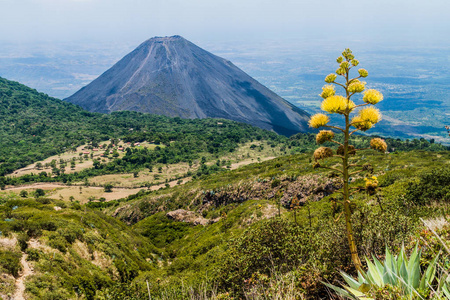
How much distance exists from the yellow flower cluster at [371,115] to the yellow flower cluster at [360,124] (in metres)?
0.05

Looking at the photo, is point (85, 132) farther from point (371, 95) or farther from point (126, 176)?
point (371, 95)

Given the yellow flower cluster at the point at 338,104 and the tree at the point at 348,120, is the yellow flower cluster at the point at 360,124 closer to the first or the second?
the tree at the point at 348,120

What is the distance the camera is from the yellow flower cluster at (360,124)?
3657 mm

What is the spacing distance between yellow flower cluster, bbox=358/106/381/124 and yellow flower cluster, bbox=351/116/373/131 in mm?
51

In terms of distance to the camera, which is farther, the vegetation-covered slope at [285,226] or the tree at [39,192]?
the tree at [39,192]

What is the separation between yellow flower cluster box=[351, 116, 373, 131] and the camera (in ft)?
12.0

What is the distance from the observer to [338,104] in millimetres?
3713

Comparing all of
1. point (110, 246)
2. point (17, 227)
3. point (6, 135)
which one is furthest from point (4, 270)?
point (6, 135)

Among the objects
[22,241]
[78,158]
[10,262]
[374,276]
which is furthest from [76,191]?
[374,276]

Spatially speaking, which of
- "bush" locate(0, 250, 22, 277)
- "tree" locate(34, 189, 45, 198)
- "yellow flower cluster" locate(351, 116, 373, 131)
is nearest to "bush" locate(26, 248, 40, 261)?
"bush" locate(0, 250, 22, 277)

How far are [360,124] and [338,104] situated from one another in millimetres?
379

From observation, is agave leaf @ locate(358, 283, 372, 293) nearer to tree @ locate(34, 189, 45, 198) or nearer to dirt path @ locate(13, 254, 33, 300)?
→ dirt path @ locate(13, 254, 33, 300)

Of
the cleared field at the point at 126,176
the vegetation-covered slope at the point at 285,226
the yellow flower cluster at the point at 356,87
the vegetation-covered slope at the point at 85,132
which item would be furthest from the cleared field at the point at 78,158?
the yellow flower cluster at the point at 356,87

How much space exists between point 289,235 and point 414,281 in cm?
503
